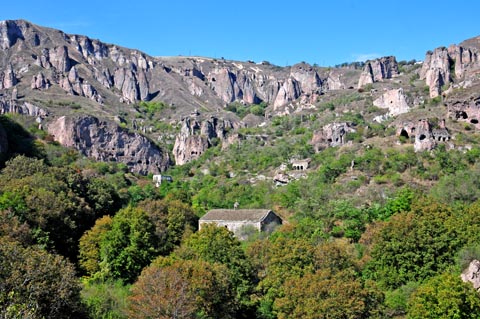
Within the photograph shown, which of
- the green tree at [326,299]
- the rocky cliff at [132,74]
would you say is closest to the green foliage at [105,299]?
the green tree at [326,299]

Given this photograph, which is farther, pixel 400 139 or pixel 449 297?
pixel 400 139

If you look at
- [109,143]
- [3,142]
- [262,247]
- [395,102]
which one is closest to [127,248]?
[262,247]

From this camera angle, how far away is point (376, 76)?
135 meters

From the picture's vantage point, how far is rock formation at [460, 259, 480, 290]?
32.1 metres

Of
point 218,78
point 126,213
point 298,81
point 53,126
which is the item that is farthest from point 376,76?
point 126,213

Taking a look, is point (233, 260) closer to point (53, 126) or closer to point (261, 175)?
point (261, 175)

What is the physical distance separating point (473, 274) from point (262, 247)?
13157 mm

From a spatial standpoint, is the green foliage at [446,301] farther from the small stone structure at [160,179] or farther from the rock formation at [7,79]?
the rock formation at [7,79]

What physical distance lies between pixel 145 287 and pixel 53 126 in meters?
81.9

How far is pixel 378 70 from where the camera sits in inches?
5354

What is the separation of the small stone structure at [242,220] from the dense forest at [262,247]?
1308mm

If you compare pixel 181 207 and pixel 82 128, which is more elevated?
pixel 82 128

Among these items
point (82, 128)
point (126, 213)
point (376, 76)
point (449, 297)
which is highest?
point (376, 76)

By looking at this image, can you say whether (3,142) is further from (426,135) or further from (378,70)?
(378,70)
